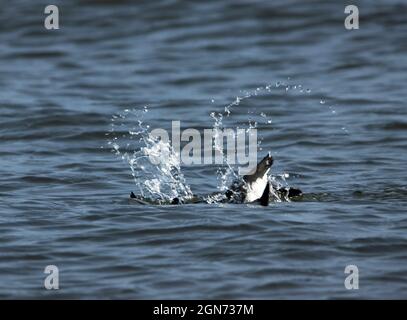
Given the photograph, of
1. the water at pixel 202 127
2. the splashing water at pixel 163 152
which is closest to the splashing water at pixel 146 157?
the splashing water at pixel 163 152

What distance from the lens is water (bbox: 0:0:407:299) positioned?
712cm

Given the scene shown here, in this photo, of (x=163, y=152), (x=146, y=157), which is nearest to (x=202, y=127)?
(x=163, y=152)

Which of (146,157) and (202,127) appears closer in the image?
(146,157)

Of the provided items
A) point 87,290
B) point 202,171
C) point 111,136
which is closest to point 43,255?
point 87,290

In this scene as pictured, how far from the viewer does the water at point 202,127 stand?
7117 mm

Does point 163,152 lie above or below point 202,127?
below

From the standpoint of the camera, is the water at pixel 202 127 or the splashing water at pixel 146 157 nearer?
the water at pixel 202 127

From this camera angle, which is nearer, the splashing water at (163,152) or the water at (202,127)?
the water at (202,127)

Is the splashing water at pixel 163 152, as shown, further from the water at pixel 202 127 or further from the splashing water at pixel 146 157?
the water at pixel 202 127

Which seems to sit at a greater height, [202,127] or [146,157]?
[202,127]

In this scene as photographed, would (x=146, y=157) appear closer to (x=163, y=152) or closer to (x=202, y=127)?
(x=163, y=152)

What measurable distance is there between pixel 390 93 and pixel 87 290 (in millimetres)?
8178

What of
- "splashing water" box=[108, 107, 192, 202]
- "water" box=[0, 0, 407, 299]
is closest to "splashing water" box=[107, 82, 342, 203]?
"splashing water" box=[108, 107, 192, 202]

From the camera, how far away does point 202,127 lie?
12.6 m
